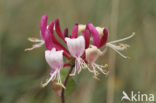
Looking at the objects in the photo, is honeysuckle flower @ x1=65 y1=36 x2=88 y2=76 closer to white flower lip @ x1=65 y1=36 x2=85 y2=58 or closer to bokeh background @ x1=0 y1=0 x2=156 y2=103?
white flower lip @ x1=65 y1=36 x2=85 y2=58

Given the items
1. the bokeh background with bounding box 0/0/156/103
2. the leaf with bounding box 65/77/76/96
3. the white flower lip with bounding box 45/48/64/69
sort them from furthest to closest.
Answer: the bokeh background with bounding box 0/0/156/103
the leaf with bounding box 65/77/76/96
the white flower lip with bounding box 45/48/64/69

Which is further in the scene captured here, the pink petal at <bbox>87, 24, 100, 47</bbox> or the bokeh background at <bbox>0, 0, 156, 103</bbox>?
the bokeh background at <bbox>0, 0, 156, 103</bbox>

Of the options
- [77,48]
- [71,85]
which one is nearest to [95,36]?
[77,48]

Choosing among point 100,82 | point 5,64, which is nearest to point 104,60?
point 100,82

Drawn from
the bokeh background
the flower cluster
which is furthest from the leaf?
the bokeh background

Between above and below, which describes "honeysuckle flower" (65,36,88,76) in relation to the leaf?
above

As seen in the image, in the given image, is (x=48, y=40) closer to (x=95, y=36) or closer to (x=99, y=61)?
(x=95, y=36)

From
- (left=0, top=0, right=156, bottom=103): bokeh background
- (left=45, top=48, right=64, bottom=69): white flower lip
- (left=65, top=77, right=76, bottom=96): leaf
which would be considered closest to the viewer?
(left=45, top=48, right=64, bottom=69): white flower lip
